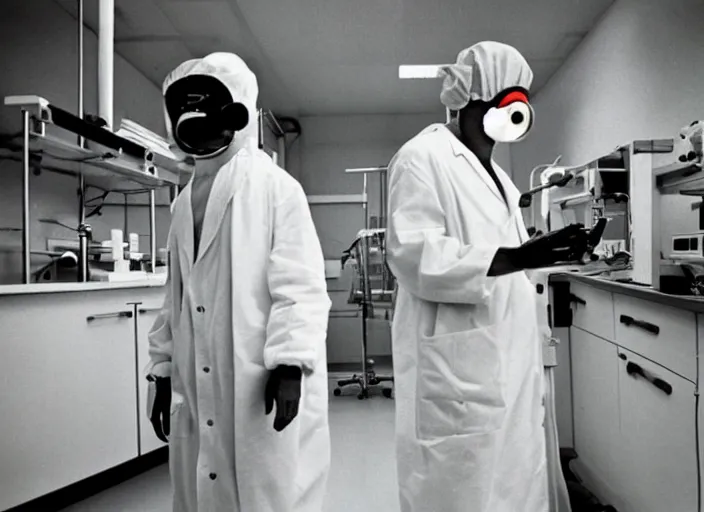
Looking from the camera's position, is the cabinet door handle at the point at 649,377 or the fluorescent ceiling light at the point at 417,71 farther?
the fluorescent ceiling light at the point at 417,71

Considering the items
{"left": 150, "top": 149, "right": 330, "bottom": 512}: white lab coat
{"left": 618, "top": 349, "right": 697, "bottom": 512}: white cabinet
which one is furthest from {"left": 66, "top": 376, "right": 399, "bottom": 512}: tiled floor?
{"left": 150, "top": 149, "right": 330, "bottom": 512}: white lab coat

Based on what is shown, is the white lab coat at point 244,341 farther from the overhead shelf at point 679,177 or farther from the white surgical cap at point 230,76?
the overhead shelf at point 679,177

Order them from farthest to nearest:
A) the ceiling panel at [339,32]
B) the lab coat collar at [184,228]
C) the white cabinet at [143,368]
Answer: the ceiling panel at [339,32] → the white cabinet at [143,368] → the lab coat collar at [184,228]

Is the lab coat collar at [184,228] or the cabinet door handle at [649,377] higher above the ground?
the lab coat collar at [184,228]

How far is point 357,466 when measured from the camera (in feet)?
8.25

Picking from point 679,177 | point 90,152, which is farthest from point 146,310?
point 679,177

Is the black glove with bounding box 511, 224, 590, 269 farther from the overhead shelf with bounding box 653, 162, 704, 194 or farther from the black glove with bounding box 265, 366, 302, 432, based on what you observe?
the overhead shelf with bounding box 653, 162, 704, 194

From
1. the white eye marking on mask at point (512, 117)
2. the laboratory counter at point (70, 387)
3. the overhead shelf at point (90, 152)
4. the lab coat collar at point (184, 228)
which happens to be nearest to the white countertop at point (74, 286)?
the laboratory counter at point (70, 387)

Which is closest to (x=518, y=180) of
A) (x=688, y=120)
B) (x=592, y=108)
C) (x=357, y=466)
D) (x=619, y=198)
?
(x=592, y=108)

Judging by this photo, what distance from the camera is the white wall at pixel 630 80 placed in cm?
254

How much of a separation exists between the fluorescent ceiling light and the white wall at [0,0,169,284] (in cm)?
226

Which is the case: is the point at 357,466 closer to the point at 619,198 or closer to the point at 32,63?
the point at 619,198

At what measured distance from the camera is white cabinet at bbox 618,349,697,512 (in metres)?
1.35

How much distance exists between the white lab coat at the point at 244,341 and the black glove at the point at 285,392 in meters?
0.02
